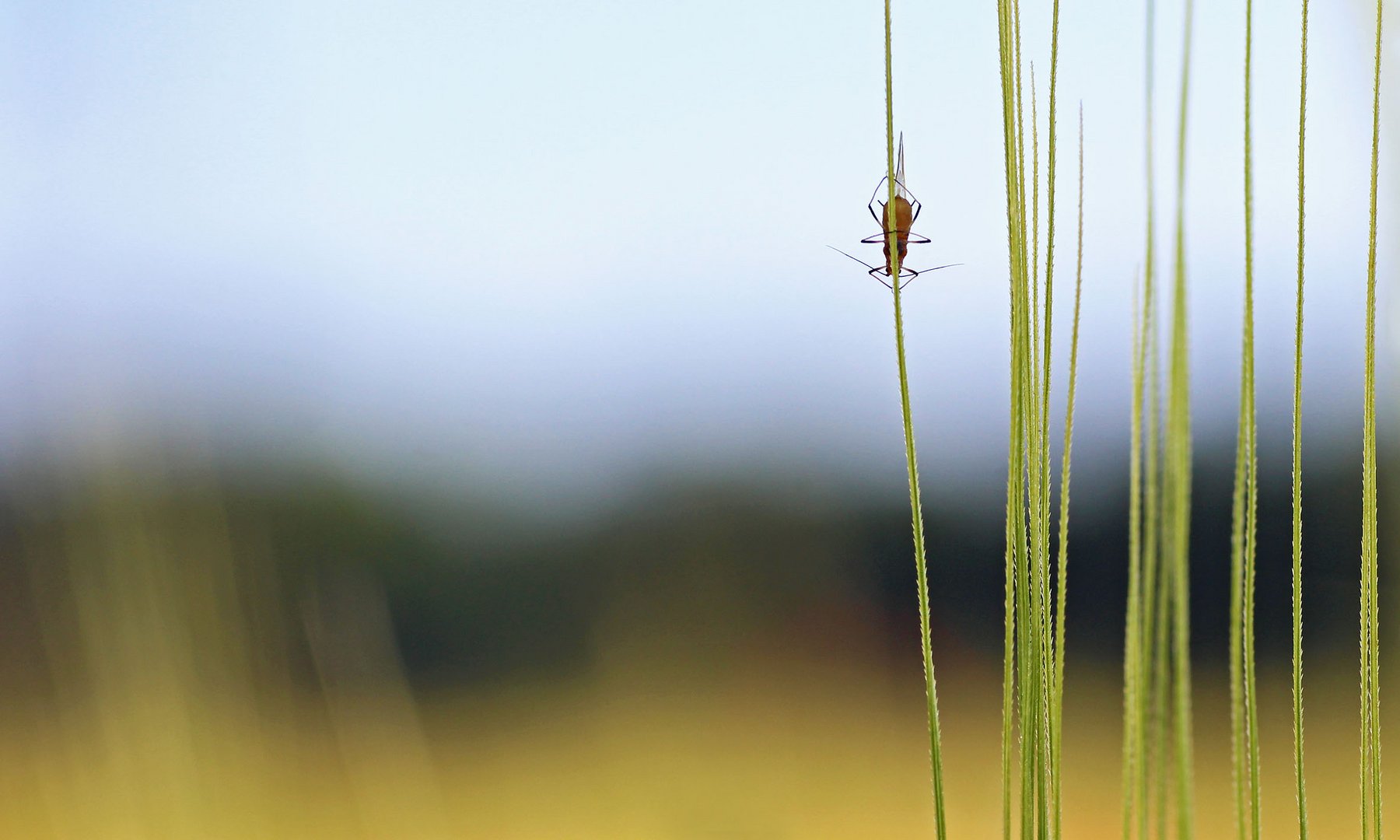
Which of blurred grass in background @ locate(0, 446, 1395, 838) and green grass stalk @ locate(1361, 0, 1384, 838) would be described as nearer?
green grass stalk @ locate(1361, 0, 1384, 838)

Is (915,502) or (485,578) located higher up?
(915,502)

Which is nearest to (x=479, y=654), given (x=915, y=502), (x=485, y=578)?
(x=485, y=578)

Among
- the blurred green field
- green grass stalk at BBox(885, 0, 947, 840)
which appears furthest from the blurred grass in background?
green grass stalk at BBox(885, 0, 947, 840)

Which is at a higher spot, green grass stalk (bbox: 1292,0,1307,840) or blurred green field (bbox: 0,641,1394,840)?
green grass stalk (bbox: 1292,0,1307,840)

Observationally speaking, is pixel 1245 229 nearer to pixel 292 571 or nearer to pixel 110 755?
pixel 110 755

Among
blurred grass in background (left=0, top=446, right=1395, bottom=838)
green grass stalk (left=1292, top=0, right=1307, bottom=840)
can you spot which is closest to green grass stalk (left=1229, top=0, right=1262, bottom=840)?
green grass stalk (left=1292, top=0, right=1307, bottom=840)

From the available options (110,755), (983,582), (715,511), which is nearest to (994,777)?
(983,582)

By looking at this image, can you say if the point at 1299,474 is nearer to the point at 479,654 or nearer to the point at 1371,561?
the point at 1371,561

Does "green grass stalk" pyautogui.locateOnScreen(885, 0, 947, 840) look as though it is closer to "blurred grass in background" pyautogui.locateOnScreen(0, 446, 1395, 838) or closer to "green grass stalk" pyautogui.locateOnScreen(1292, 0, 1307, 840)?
"green grass stalk" pyautogui.locateOnScreen(1292, 0, 1307, 840)
